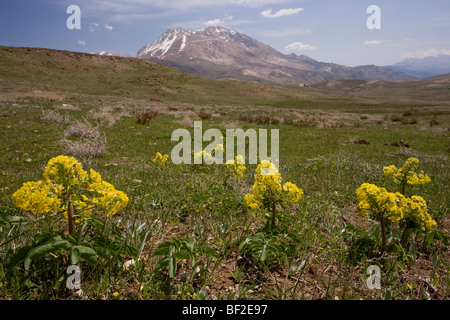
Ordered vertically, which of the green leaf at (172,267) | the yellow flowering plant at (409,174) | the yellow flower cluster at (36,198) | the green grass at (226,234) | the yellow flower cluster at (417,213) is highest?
the yellow flower cluster at (36,198)

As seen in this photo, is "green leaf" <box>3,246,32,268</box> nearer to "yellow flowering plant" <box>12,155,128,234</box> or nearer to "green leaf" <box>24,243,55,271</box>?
"green leaf" <box>24,243,55,271</box>

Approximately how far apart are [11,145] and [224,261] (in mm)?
10635

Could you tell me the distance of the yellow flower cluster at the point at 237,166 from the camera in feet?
17.7

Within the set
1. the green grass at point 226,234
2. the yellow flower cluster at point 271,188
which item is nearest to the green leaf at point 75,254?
the green grass at point 226,234

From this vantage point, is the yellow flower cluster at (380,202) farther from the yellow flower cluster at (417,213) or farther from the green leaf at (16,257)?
the green leaf at (16,257)

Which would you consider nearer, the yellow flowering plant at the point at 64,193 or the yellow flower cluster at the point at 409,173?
the yellow flowering plant at the point at 64,193

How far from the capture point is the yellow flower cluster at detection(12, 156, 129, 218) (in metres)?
2.22

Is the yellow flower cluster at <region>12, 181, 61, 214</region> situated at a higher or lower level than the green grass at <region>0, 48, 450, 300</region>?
higher

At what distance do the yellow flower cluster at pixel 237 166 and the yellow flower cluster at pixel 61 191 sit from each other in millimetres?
3104

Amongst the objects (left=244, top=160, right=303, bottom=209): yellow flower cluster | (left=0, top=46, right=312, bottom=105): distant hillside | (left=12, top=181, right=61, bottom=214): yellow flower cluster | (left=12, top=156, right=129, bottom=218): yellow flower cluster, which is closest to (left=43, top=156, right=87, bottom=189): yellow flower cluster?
(left=12, top=156, right=129, bottom=218): yellow flower cluster

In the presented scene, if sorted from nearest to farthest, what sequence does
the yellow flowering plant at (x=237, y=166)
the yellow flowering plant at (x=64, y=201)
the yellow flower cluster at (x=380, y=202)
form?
the yellow flowering plant at (x=64, y=201) → the yellow flower cluster at (x=380, y=202) → the yellow flowering plant at (x=237, y=166)

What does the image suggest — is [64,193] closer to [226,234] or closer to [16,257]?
[16,257]

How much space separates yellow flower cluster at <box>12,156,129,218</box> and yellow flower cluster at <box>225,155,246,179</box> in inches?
122
